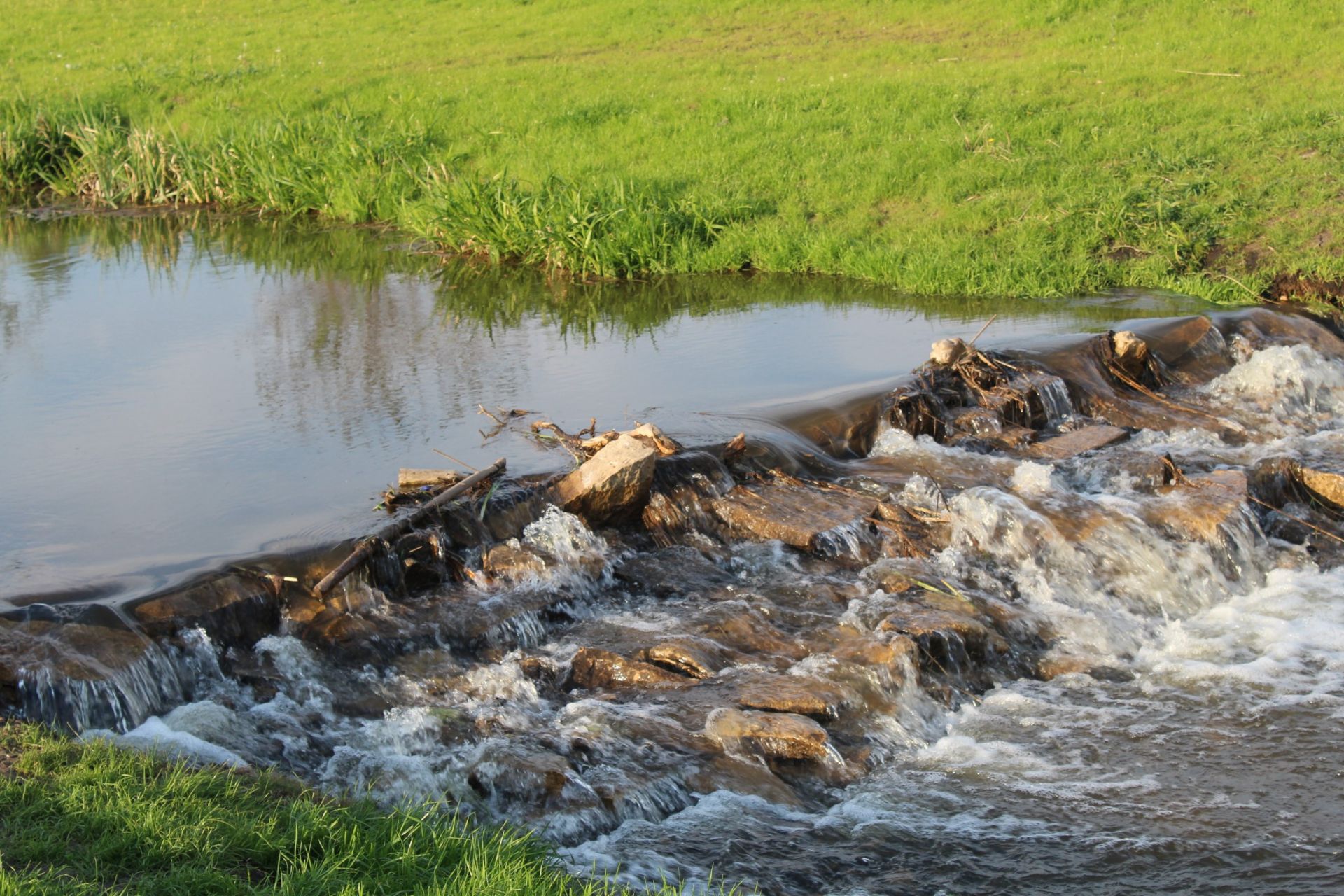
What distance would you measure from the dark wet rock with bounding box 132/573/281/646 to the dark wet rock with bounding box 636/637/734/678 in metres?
1.96

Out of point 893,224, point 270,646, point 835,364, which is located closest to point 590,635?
point 270,646

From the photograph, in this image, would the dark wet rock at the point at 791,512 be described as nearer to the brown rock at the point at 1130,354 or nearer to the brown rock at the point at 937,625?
the brown rock at the point at 937,625

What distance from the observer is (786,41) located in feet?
73.4

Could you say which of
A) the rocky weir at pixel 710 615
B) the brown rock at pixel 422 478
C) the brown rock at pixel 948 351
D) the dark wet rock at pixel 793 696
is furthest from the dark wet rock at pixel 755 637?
the brown rock at pixel 948 351

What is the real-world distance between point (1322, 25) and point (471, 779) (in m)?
17.7

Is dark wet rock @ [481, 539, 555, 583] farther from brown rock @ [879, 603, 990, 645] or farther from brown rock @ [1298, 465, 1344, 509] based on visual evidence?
brown rock @ [1298, 465, 1344, 509]

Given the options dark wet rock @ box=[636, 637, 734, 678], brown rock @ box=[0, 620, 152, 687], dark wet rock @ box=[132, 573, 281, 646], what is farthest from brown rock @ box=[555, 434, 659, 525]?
brown rock @ box=[0, 620, 152, 687]

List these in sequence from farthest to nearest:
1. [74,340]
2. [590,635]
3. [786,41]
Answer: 1. [786,41]
2. [74,340]
3. [590,635]

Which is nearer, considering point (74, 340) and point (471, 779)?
point (471, 779)

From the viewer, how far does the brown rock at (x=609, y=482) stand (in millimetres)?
8055

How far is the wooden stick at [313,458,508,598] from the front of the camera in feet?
23.4

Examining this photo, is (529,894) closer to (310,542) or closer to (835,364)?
(310,542)

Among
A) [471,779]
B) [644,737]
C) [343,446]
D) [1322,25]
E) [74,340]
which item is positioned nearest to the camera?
[471,779]

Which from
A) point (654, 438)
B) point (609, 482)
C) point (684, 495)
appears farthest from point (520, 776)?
point (654, 438)
